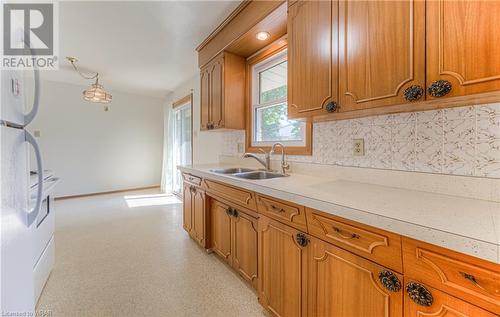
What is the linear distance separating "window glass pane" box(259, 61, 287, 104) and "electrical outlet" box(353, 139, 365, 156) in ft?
3.21

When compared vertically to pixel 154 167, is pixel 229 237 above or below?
below

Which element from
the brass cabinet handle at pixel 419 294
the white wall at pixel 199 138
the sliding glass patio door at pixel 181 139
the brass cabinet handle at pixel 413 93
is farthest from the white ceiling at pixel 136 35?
the brass cabinet handle at pixel 419 294

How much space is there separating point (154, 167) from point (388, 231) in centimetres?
596

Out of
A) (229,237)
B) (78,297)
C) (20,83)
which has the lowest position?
(78,297)

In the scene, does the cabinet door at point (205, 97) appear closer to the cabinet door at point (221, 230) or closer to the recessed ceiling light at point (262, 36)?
the recessed ceiling light at point (262, 36)

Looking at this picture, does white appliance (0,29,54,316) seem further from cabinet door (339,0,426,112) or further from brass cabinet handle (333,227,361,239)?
cabinet door (339,0,426,112)

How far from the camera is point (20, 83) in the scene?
97cm

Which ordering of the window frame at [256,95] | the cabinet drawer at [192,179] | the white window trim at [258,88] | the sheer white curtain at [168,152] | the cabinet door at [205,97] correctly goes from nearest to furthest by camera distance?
1. the window frame at [256,95]
2. the white window trim at [258,88]
3. the cabinet drawer at [192,179]
4. the cabinet door at [205,97]
5. the sheer white curtain at [168,152]

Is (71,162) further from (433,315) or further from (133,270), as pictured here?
(433,315)

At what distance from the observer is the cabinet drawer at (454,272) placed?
0.56 m

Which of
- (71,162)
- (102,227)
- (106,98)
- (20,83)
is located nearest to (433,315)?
(20,83)

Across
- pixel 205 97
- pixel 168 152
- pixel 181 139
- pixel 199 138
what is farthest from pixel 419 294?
pixel 168 152

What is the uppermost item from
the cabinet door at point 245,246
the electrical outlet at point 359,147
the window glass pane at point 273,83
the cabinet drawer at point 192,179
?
the window glass pane at point 273,83

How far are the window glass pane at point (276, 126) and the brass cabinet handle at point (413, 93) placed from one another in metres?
0.97
